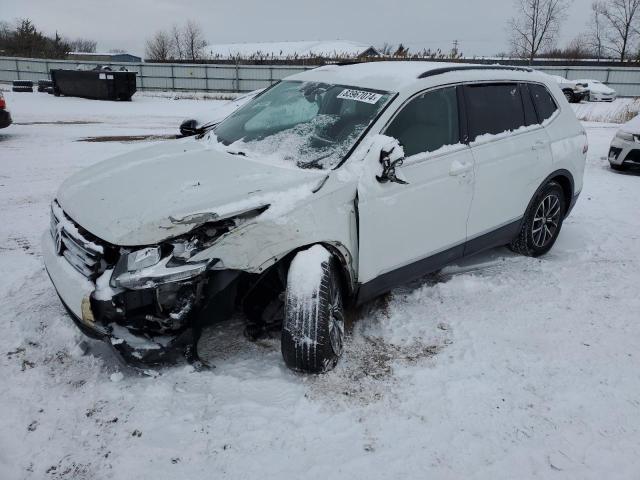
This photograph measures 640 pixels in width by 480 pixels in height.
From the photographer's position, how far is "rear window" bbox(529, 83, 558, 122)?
4391 mm

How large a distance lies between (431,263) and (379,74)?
4.63 feet

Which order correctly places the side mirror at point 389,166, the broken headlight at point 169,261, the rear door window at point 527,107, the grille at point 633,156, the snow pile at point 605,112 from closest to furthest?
the broken headlight at point 169,261 < the side mirror at point 389,166 < the rear door window at point 527,107 < the grille at point 633,156 < the snow pile at point 605,112

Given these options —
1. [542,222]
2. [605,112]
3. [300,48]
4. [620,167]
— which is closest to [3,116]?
[542,222]

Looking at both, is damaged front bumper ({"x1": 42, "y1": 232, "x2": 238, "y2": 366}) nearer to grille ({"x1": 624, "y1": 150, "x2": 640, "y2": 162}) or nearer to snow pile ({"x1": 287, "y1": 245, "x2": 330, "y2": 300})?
snow pile ({"x1": 287, "y1": 245, "x2": 330, "y2": 300})

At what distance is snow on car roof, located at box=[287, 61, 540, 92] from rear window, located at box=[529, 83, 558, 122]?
405 millimetres

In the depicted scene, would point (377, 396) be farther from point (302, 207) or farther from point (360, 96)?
point (360, 96)

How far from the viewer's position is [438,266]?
3.64 metres

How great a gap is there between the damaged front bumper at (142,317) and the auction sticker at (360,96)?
1541mm

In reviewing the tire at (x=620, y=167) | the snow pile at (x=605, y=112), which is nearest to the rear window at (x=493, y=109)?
the tire at (x=620, y=167)

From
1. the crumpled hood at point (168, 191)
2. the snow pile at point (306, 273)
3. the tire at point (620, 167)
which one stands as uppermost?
the crumpled hood at point (168, 191)

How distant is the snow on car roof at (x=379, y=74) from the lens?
3389 millimetres

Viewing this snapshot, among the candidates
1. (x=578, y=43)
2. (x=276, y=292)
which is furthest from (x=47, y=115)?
(x=578, y=43)

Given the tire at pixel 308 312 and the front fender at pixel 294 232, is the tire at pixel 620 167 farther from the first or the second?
the tire at pixel 308 312

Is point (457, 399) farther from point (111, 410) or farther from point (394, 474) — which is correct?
point (111, 410)
